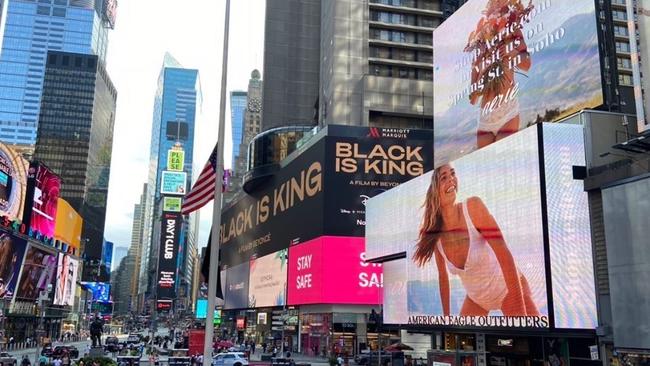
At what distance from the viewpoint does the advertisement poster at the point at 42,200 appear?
7331cm

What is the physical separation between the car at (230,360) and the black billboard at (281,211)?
27119 millimetres

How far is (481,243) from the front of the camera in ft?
114

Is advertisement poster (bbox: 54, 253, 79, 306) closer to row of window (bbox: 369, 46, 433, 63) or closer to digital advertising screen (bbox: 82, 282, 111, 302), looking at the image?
digital advertising screen (bbox: 82, 282, 111, 302)

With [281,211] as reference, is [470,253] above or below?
below

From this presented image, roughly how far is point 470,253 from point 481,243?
3.62 ft

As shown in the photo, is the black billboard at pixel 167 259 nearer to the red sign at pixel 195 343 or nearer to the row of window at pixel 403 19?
the row of window at pixel 403 19

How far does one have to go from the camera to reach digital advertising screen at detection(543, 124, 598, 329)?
27.9 meters

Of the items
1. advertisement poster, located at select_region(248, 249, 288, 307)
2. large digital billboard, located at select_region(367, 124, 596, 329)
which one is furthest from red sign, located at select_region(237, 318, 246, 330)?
large digital billboard, located at select_region(367, 124, 596, 329)

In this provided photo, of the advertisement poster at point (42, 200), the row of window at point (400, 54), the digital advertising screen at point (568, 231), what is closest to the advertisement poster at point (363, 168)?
the row of window at point (400, 54)

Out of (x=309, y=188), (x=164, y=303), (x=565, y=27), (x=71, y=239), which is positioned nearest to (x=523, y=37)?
(x=565, y=27)

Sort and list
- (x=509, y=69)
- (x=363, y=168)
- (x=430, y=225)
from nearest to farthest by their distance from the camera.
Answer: (x=509, y=69) < (x=430, y=225) < (x=363, y=168)

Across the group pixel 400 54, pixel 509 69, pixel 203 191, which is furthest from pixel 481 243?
pixel 400 54

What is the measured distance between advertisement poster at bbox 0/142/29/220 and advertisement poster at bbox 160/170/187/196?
11112 cm

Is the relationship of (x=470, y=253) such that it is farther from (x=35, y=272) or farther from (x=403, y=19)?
(x=403, y=19)
